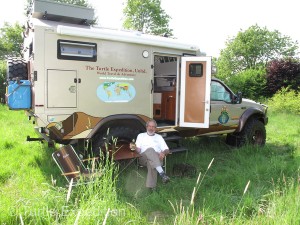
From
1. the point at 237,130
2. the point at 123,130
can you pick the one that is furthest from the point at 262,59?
the point at 123,130

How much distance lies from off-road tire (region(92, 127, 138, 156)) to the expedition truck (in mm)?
18

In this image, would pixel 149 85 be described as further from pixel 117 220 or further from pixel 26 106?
pixel 117 220

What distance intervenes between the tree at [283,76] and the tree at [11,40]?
22.6 m

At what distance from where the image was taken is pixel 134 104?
19.4 feet

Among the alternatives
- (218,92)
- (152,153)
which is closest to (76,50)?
(152,153)

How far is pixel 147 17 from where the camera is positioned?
3109 cm

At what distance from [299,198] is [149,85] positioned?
12.0 ft

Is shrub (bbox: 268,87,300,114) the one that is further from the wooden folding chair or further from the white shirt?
the wooden folding chair

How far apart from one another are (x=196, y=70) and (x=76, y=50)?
102 inches

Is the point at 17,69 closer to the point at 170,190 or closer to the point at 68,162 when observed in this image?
the point at 68,162

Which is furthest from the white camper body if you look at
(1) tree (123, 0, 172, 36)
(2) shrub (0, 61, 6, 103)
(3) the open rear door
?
(1) tree (123, 0, 172, 36)

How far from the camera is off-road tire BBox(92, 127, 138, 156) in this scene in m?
5.52

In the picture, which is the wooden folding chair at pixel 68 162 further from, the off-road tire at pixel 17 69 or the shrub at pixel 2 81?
the shrub at pixel 2 81

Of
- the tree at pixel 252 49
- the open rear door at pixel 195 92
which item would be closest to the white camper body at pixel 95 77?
the open rear door at pixel 195 92
